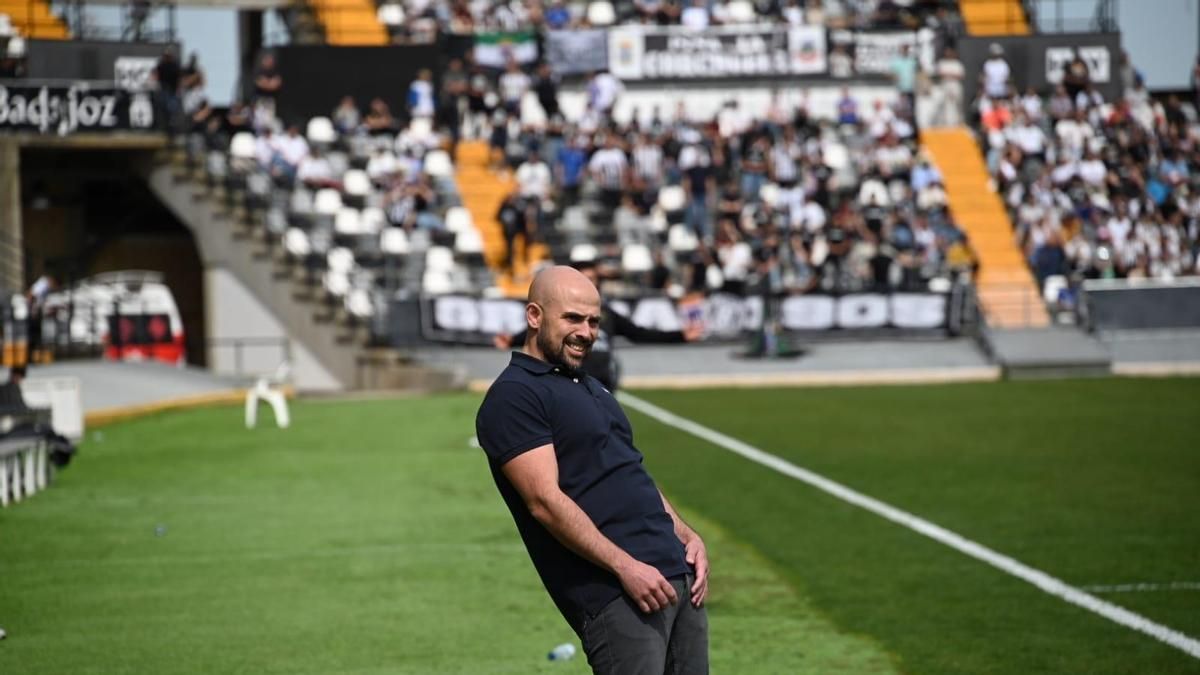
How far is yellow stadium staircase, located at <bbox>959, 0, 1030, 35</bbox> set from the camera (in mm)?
47312

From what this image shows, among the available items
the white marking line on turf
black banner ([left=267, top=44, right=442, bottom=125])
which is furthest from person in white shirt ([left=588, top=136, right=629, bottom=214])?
the white marking line on turf

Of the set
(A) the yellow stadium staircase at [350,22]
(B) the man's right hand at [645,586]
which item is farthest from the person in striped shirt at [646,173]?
(B) the man's right hand at [645,586]

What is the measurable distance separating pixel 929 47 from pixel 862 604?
35.1 meters

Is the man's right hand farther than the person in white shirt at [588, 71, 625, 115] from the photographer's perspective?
No

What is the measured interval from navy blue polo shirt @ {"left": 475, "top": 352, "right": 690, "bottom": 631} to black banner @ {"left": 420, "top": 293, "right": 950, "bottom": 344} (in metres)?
27.4

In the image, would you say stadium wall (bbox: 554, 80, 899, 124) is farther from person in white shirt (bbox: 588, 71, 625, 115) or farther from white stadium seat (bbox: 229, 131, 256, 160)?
white stadium seat (bbox: 229, 131, 256, 160)

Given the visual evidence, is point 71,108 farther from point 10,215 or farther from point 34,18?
point 34,18

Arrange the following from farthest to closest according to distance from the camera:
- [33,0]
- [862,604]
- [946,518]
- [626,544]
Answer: [33,0]
[946,518]
[862,604]
[626,544]

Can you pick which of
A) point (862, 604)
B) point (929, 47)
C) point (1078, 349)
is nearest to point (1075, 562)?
point (862, 604)

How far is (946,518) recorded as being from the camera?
48.9 ft

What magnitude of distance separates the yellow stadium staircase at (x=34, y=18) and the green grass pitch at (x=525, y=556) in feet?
59.4

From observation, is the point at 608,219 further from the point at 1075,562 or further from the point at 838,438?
the point at 1075,562

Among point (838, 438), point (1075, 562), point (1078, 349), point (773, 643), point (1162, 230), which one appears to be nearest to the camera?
point (773, 643)

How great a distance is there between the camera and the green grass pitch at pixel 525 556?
997 cm
